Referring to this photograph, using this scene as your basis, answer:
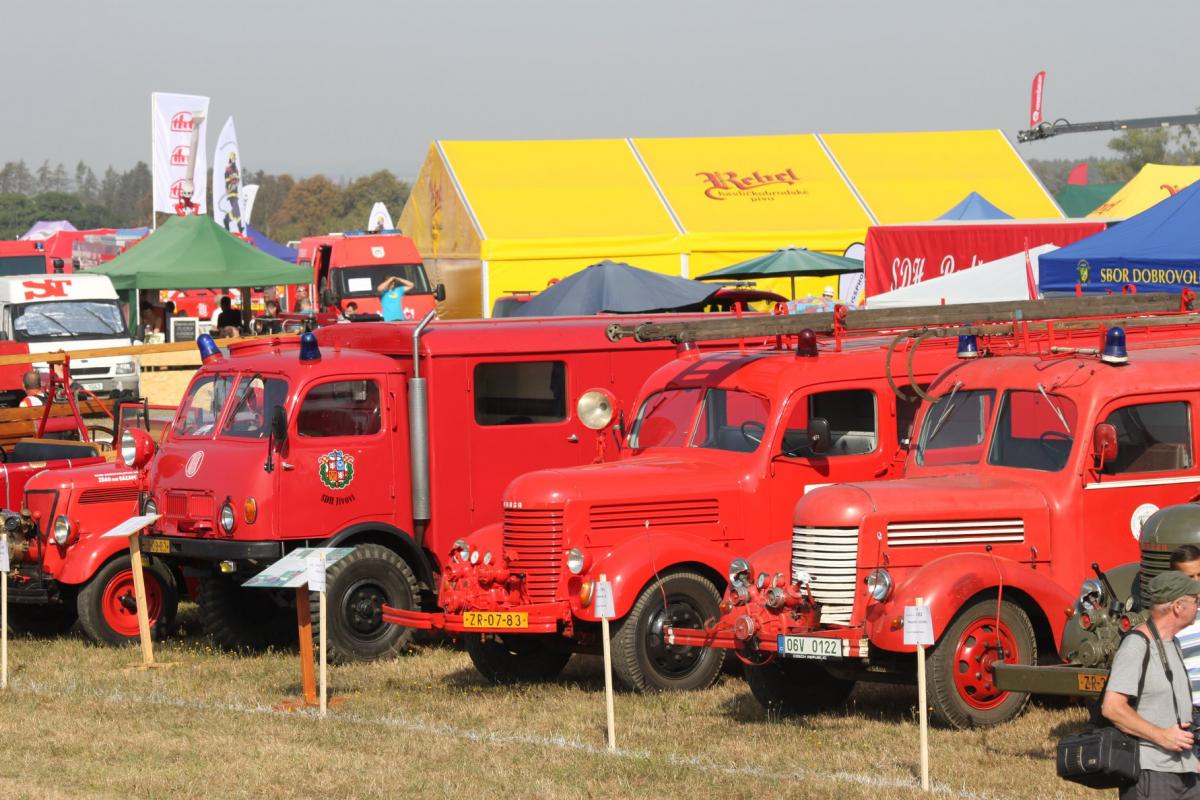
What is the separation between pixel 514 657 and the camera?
38.3ft

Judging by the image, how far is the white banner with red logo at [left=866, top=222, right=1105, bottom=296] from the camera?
21.8 metres

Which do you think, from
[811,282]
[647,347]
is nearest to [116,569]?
[647,347]

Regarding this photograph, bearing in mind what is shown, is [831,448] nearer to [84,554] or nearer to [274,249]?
[84,554]

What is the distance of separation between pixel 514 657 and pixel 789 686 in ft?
7.67

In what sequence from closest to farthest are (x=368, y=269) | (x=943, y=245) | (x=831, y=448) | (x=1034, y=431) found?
1. (x=1034, y=431)
2. (x=831, y=448)
3. (x=943, y=245)
4. (x=368, y=269)

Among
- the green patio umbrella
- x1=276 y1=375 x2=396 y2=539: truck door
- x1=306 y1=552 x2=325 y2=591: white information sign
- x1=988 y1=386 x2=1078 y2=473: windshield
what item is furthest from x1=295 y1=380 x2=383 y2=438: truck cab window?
the green patio umbrella

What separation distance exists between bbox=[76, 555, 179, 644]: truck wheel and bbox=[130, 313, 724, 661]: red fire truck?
609mm

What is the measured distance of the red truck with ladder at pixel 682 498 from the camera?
35.1 ft

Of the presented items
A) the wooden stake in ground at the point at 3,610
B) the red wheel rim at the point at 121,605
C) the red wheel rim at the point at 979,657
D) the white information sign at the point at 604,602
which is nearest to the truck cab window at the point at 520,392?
the red wheel rim at the point at 121,605

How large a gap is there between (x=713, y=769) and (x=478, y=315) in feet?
65.5

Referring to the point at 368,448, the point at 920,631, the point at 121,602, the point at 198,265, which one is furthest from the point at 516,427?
the point at 198,265

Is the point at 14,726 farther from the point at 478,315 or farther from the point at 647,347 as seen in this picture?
the point at 478,315

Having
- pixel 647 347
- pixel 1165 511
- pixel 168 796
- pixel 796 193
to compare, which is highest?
pixel 796 193

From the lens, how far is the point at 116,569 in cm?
1359
